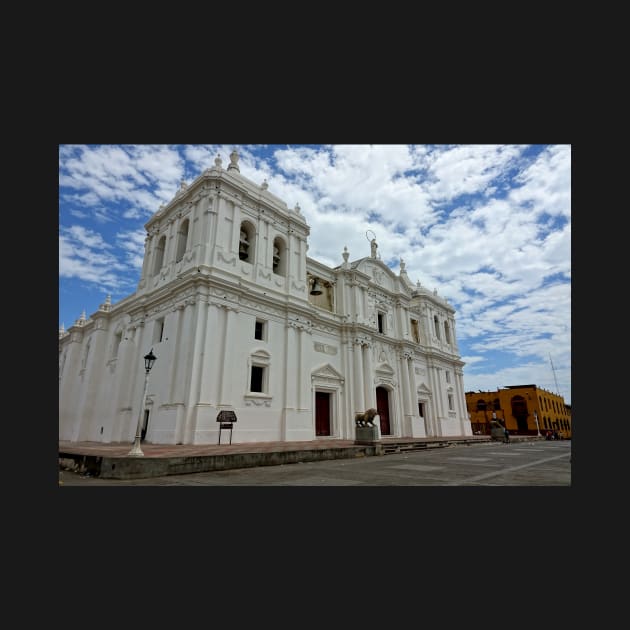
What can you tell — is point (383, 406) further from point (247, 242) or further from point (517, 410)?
point (517, 410)

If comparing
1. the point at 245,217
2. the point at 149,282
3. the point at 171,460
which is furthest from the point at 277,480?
the point at 149,282

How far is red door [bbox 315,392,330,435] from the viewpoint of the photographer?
2158 centimetres

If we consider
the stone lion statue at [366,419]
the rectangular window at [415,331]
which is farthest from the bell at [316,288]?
the rectangular window at [415,331]

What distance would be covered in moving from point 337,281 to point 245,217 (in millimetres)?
8889

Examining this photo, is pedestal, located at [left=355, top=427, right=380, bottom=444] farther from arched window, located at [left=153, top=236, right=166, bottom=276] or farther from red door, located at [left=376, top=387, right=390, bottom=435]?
arched window, located at [left=153, top=236, right=166, bottom=276]

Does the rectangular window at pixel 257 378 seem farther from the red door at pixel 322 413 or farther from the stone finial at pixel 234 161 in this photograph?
the stone finial at pixel 234 161

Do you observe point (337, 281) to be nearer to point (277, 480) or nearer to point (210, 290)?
point (210, 290)

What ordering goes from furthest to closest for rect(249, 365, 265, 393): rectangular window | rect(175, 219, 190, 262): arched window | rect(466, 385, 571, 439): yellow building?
1. rect(466, 385, 571, 439): yellow building
2. rect(175, 219, 190, 262): arched window
3. rect(249, 365, 265, 393): rectangular window

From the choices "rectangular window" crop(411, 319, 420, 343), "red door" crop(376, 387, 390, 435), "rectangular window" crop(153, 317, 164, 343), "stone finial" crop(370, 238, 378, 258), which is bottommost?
"red door" crop(376, 387, 390, 435)

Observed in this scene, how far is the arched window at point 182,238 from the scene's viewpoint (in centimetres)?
2058

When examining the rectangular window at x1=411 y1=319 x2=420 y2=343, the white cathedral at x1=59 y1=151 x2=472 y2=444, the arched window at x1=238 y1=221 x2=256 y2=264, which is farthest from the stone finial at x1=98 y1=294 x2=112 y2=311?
the rectangular window at x1=411 y1=319 x2=420 y2=343

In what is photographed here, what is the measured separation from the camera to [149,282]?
21.5 meters

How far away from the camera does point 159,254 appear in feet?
73.8

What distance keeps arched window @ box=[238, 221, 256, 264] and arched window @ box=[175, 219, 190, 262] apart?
3195 mm
